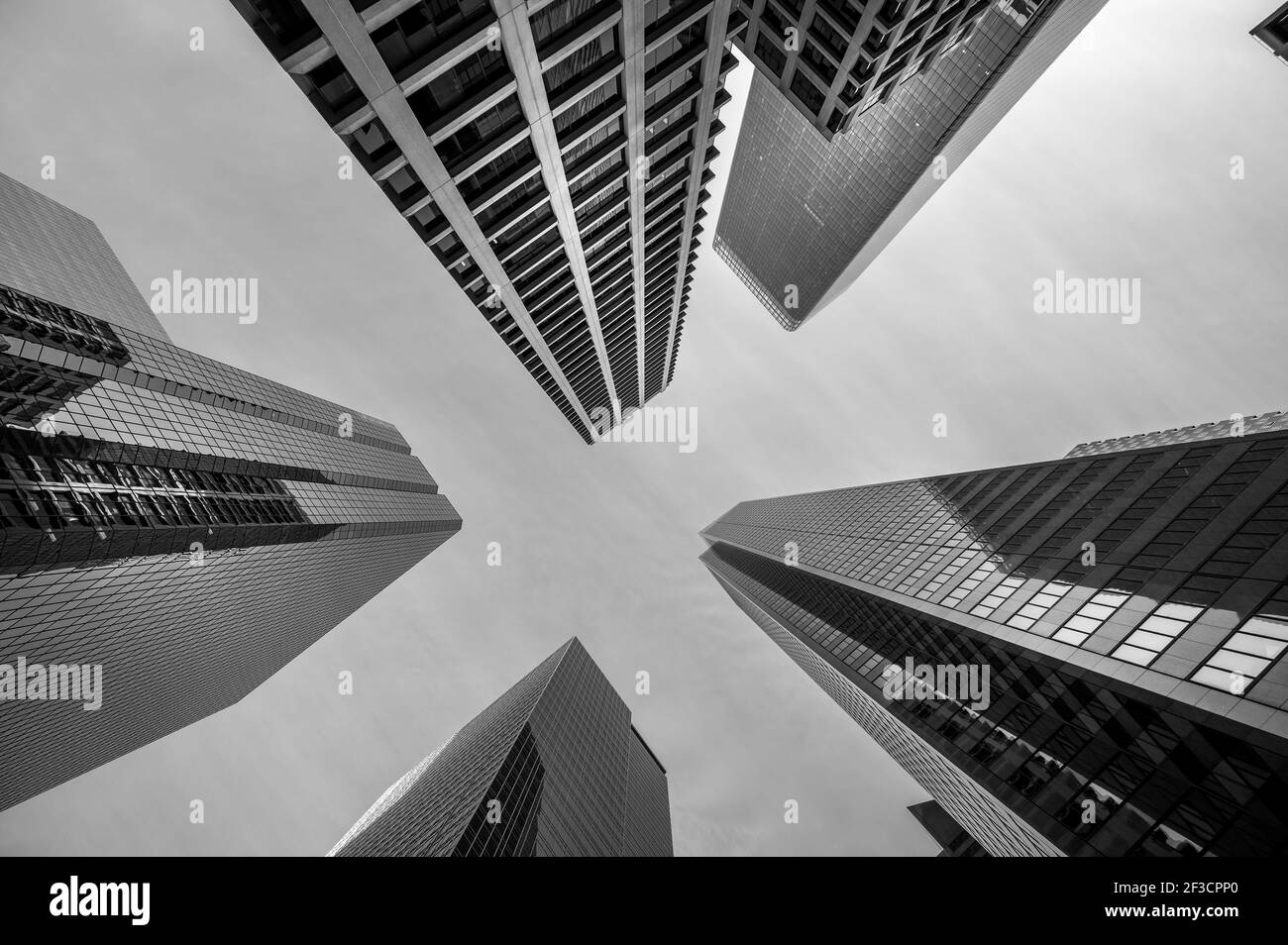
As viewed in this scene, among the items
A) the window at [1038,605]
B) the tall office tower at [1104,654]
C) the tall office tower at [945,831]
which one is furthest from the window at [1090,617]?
the tall office tower at [945,831]

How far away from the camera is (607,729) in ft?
365

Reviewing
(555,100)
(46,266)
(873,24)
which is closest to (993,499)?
(873,24)

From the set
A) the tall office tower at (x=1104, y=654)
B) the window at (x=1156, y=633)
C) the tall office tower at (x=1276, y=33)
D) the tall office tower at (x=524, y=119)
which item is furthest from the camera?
the tall office tower at (x=1276, y=33)

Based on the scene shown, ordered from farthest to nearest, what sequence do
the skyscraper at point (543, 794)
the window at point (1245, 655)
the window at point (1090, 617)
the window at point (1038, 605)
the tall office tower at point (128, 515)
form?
the skyscraper at point (543, 794) < the tall office tower at point (128, 515) < the window at point (1038, 605) < the window at point (1090, 617) < the window at point (1245, 655)

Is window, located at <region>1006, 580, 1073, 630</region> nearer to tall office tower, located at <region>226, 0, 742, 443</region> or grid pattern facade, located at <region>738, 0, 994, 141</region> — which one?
tall office tower, located at <region>226, 0, 742, 443</region>

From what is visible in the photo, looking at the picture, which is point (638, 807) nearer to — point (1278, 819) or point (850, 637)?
point (850, 637)

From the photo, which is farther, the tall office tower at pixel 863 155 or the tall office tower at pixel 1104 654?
the tall office tower at pixel 863 155

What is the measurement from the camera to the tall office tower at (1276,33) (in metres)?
31.8

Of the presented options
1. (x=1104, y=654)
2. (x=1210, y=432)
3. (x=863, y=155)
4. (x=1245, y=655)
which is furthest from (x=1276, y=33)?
(x=863, y=155)

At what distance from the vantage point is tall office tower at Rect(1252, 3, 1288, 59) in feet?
104

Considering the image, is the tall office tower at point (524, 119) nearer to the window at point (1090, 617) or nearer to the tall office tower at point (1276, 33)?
the tall office tower at point (1276, 33)

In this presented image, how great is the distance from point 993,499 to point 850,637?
22.8 m

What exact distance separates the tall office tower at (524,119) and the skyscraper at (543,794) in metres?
45.3

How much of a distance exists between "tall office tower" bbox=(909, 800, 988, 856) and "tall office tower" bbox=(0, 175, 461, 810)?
10044 centimetres
